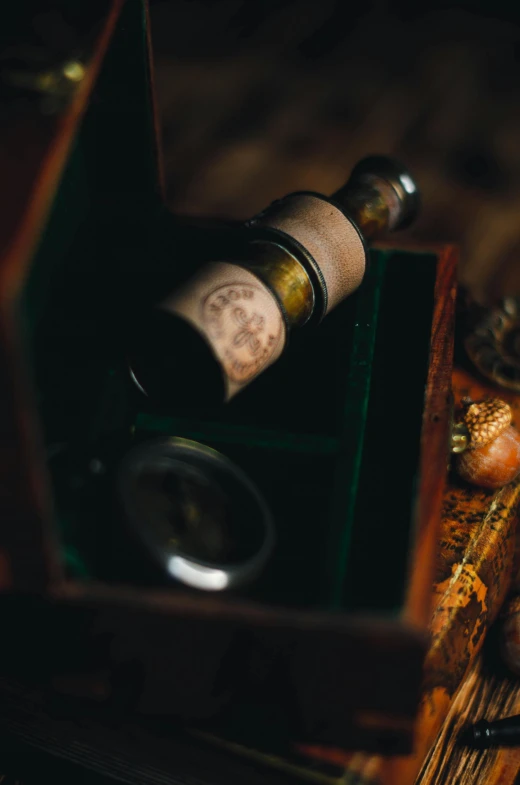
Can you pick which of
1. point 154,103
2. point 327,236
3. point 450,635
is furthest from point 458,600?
point 154,103

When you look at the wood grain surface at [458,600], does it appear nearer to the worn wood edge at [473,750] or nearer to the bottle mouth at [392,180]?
the worn wood edge at [473,750]

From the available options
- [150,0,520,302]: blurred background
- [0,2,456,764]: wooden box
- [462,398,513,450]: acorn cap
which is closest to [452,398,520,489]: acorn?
[462,398,513,450]: acorn cap

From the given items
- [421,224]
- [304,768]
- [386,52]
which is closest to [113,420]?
[304,768]

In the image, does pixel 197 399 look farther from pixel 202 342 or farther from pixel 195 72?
pixel 195 72

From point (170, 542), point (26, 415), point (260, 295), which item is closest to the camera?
point (26, 415)

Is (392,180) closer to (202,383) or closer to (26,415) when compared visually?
(202,383)

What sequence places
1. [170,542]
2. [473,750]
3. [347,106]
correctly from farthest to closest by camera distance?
[347,106], [473,750], [170,542]
